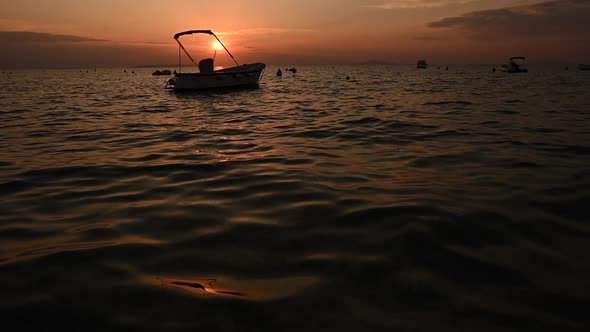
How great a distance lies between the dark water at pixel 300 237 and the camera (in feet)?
8.47

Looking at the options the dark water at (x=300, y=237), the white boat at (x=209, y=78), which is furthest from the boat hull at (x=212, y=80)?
the dark water at (x=300, y=237)

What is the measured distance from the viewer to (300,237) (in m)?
3.81

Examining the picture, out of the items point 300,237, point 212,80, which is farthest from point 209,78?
point 300,237

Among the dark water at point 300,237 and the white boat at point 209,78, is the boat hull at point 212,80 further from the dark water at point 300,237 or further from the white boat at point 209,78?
the dark water at point 300,237

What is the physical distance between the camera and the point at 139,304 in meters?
2.69

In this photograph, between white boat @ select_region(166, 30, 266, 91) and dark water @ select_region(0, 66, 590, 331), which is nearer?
dark water @ select_region(0, 66, 590, 331)

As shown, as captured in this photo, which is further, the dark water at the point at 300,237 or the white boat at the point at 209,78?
the white boat at the point at 209,78

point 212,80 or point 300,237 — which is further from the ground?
point 212,80

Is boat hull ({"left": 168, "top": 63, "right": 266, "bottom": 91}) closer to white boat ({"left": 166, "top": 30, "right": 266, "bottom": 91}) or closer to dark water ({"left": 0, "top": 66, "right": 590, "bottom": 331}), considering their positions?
white boat ({"left": 166, "top": 30, "right": 266, "bottom": 91})

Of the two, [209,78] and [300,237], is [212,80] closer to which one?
[209,78]

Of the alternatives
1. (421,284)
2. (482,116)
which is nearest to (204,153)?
(421,284)

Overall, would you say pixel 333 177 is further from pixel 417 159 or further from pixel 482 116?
Answer: pixel 482 116

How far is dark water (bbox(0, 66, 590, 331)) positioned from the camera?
258cm

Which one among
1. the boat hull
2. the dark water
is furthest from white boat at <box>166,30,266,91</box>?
the dark water
